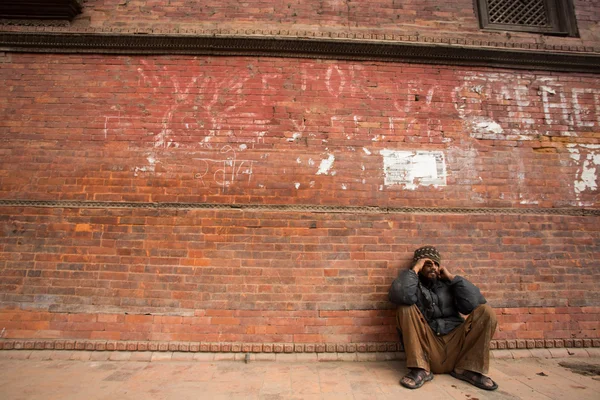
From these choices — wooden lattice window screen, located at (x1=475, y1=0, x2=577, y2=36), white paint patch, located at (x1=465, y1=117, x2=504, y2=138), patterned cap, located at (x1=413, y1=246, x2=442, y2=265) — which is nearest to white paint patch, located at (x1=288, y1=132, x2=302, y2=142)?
patterned cap, located at (x1=413, y1=246, x2=442, y2=265)

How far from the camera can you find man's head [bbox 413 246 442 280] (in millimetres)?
3441

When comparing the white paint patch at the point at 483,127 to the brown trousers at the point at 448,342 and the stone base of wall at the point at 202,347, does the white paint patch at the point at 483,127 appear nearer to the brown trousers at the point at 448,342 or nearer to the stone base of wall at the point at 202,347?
the brown trousers at the point at 448,342

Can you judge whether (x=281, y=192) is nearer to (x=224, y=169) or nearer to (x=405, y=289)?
(x=224, y=169)

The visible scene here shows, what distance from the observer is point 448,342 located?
10.5ft

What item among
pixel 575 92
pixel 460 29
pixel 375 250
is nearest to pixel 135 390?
pixel 375 250

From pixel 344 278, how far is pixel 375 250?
0.49m

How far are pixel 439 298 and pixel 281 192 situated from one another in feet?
6.82

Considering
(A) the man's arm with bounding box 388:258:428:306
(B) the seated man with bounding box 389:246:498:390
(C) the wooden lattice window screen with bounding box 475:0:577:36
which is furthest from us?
(C) the wooden lattice window screen with bounding box 475:0:577:36

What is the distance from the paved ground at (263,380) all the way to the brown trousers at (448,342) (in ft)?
0.54

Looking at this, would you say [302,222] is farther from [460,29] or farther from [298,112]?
[460,29]

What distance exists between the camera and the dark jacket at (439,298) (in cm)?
322

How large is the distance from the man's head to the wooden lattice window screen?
3.37m

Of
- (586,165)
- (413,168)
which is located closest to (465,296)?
(413,168)

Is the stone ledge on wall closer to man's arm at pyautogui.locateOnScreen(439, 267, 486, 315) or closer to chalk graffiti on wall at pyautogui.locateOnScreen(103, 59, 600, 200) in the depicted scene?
man's arm at pyautogui.locateOnScreen(439, 267, 486, 315)
